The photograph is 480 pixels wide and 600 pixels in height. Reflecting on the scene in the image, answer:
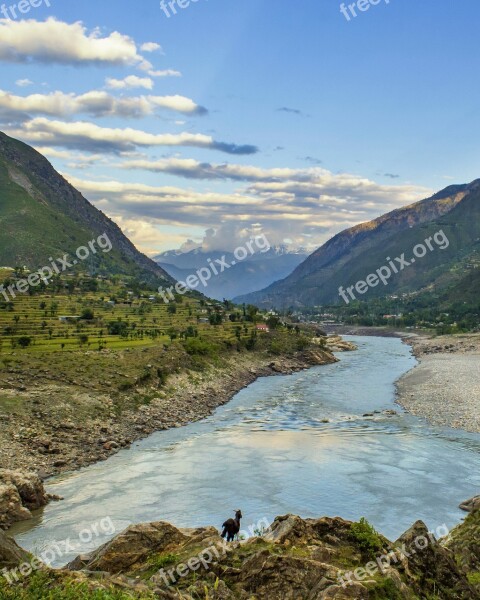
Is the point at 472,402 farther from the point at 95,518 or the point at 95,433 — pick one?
the point at 95,518

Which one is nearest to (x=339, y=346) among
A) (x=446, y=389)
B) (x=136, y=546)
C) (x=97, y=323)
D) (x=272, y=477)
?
(x=97, y=323)

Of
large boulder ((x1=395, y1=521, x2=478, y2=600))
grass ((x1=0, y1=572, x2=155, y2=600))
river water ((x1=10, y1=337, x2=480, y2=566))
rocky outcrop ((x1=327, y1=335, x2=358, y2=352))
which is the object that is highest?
grass ((x1=0, y1=572, x2=155, y2=600))

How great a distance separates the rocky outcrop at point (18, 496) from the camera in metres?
32.7

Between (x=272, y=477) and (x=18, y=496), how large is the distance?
18.0 metres

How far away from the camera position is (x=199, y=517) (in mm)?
33281

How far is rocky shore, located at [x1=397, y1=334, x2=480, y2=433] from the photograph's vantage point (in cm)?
6081

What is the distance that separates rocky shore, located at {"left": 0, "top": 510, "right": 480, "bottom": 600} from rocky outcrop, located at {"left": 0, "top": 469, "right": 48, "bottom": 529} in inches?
629

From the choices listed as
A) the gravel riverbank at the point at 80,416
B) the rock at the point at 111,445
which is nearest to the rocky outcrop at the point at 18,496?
the gravel riverbank at the point at 80,416

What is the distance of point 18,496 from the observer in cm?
3372

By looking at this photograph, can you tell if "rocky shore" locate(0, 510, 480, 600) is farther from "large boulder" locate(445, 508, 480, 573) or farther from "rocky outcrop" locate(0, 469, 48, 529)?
"rocky outcrop" locate(0, 469, 48, 529)

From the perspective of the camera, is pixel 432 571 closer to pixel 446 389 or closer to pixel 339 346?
pixel 446 389

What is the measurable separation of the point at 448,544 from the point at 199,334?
3686 inches

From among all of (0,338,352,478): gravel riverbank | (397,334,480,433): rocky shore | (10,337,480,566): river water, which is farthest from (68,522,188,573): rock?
(397,334,480,433): rocky shore

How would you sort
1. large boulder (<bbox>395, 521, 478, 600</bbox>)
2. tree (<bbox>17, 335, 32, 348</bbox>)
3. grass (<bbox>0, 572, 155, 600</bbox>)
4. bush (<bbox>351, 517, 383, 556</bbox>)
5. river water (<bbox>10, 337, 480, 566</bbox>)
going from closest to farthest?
grass (<bbox>0, 572, 155, 600</bbox>)
large boulder (<bbox>395, 521, 478, 600</bbox>)
bush (<bbox>351, 517, 383, 556</bbox>)
river water (<bbox>10, 337, 480, 566</bbox>)
tree (<bbox>17, 335, 32, 348</bbox>)
